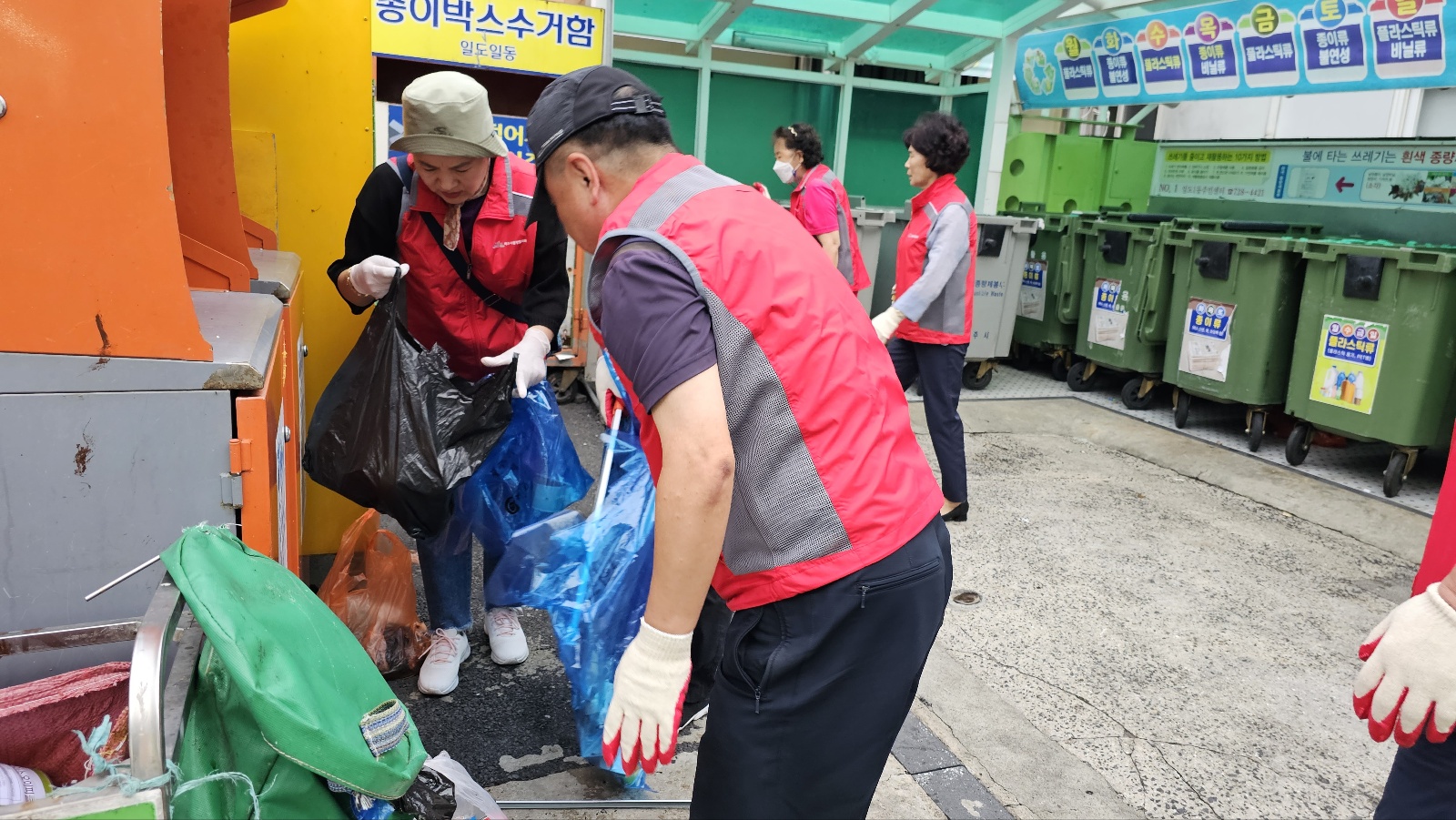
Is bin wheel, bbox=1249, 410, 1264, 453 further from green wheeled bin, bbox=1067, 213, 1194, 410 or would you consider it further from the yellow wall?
the yellow wall

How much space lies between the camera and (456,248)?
2.56 m

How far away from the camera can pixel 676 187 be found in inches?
56.6

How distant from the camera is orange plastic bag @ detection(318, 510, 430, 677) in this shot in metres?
2.78

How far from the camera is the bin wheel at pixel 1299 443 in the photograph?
564 cm

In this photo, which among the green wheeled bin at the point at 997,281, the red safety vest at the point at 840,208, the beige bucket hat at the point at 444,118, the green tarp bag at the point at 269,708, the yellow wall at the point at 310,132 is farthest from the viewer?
the green wheeled bin at the point at 997,281

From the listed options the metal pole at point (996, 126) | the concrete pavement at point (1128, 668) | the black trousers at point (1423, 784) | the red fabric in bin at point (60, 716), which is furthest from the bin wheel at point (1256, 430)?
the red fabric in bin at point (60, 716)

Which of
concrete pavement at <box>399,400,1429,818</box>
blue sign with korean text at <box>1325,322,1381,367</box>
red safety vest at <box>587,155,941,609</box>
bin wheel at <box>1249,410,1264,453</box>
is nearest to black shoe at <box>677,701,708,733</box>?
concrete pavement at <box>399,400,1429,818</box>

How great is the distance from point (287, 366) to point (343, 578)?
32.0 inches

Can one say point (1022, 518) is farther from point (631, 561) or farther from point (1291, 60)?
point (1291, 60)

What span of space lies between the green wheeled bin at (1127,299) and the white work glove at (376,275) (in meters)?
5.52

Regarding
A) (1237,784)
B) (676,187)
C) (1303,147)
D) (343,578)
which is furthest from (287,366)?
(1303,147)

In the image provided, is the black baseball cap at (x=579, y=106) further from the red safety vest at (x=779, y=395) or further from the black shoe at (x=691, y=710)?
the black shoe at (x=691, y=710)

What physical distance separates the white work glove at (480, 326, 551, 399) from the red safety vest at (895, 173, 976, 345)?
2.18 meters

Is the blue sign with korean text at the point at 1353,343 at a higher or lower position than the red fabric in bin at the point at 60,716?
higher
